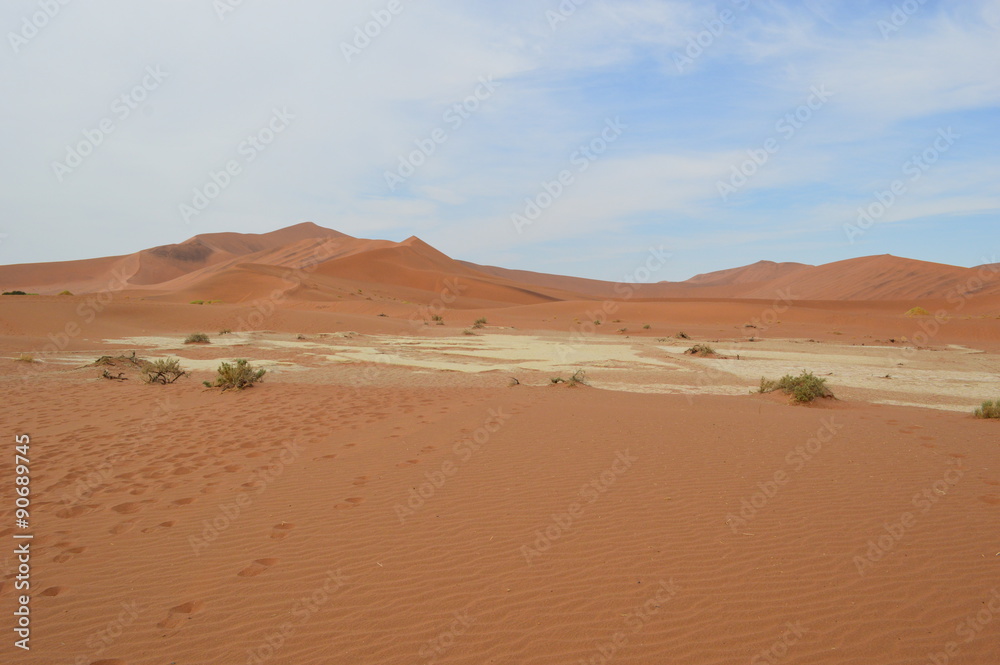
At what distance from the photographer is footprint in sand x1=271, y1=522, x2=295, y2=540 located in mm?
4594

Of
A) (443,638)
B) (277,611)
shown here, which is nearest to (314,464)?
(277,611)

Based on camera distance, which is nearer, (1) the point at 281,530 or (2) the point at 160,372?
(1) the point at 281,530

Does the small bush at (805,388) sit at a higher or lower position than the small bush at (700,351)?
lower

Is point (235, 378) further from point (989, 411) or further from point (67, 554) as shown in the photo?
point (989, 411)

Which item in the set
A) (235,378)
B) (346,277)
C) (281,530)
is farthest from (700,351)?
(346,277)

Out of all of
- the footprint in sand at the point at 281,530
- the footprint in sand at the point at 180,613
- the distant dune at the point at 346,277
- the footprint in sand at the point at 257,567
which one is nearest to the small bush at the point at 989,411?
the footprint in sand at the point at 281,530

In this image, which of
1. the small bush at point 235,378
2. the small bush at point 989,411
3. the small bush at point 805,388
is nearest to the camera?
the small bush at point 989,411

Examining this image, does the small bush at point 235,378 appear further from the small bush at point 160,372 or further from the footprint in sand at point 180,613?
the footprint in sand at point 180,613

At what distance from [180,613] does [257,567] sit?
625mm

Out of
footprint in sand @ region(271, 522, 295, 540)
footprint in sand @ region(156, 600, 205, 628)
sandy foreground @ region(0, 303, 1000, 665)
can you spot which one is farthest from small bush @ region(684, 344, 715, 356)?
footprint in sand @ region(156, 600, 205, 628)

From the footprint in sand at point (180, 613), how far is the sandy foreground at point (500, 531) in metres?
0.01

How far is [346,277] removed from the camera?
66.2m

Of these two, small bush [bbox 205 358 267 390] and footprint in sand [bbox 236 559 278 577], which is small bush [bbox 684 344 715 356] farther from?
footprint in sand [bbox 236 559 278 577]

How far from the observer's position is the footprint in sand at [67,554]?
13.7 ft
